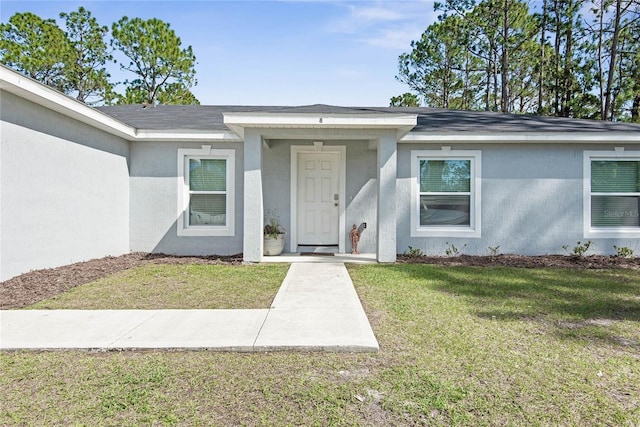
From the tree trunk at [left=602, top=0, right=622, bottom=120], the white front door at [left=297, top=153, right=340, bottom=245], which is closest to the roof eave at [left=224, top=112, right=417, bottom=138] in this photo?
the white front door at [left=297, top=153, right=340, bottom=245]

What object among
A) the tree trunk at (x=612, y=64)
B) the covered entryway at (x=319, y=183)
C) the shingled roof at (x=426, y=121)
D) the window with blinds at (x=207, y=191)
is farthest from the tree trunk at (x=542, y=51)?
the window with blinds at (x=207, y=191)

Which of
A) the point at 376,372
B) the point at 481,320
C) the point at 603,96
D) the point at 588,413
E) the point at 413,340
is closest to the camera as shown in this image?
the point at 588,413

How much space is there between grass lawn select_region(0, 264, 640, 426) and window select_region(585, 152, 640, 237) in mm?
5183

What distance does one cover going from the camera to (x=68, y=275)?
5.84 meters

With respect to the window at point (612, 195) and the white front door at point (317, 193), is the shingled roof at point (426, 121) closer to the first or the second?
the window at point (612, 195)

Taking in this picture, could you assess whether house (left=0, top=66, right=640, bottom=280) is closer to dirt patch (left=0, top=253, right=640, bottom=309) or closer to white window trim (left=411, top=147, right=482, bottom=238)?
white window trim (left=411, top=147, right=482, bottom=238)

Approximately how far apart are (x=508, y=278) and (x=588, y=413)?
160 inches

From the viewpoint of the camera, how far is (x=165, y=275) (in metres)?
6.25

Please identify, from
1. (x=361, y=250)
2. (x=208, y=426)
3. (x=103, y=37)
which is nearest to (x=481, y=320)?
(x=208, y=426)

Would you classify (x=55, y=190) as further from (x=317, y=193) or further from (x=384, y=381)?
(x=384, y=381)

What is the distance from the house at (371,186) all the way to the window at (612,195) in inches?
0.9

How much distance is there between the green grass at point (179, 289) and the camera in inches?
177

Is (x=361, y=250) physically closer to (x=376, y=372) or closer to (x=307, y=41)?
(x=376, y=372)

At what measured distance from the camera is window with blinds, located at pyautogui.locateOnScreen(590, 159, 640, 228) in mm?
8289
